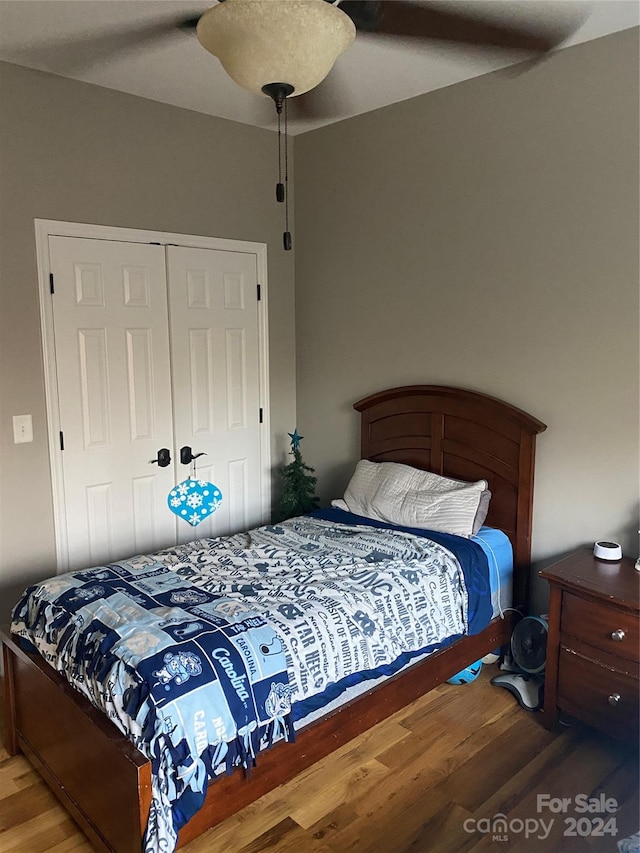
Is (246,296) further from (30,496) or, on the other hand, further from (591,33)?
(591,33)

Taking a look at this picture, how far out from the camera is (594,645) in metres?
2.47

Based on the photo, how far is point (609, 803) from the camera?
226 cm

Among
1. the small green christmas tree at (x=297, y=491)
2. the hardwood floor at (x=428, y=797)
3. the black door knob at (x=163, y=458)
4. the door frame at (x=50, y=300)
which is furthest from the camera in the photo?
the small green christmas tree at (x=297, y=491)

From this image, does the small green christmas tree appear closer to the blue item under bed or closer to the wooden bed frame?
the wooden bed frame

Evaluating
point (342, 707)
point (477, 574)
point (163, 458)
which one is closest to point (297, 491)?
point (163, 458)

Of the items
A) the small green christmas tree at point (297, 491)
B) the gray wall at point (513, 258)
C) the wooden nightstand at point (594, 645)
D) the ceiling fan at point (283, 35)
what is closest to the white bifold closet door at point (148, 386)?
the small green christmas tree at point (297, 491)

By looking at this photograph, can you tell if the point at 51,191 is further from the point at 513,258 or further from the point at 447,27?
the point at 513,258

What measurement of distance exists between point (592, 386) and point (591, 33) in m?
1.42

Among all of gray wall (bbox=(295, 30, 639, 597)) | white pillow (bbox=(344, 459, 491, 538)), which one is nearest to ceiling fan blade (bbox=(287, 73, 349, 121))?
gray wall (bbox=(295, 30, 639, 597))

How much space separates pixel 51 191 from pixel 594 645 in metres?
3.07

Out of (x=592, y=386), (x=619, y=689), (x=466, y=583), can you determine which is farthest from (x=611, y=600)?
(x=592, y=386)

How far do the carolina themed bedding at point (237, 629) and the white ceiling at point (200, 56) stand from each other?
2.10m

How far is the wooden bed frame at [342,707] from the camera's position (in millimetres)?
1943

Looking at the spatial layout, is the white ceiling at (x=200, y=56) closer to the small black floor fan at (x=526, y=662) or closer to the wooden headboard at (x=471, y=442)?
the wooden headboard at (x=471, y=442)
